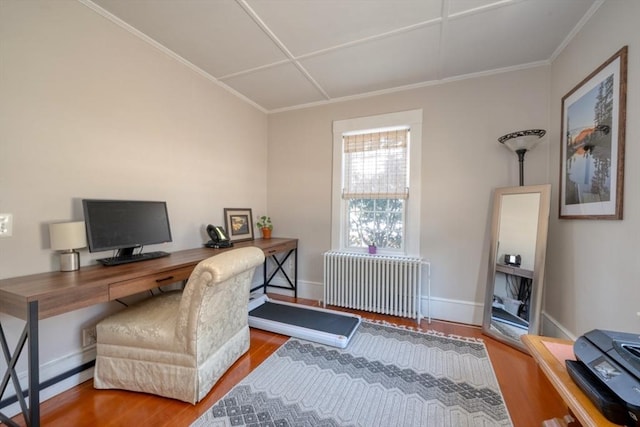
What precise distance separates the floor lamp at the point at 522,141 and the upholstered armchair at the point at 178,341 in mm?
2412

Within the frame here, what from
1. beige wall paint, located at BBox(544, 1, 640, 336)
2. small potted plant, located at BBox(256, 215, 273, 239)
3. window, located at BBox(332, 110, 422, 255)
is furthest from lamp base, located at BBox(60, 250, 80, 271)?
beige wall paint, located at BBox(544, 1, 640, 336)

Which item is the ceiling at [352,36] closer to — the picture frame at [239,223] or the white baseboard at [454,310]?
the picture frame at [239,223]

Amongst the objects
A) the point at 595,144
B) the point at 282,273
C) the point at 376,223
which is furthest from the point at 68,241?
the point at 595,144

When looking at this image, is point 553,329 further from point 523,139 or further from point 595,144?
point 523,139

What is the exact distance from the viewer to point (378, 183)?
2959mm

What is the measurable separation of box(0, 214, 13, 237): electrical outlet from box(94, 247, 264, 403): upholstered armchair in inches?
28.1

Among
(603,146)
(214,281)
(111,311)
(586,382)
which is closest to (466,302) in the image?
(603,146)

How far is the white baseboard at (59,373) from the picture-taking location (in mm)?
1414

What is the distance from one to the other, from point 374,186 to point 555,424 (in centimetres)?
227

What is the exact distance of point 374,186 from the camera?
A: 298 centimetres

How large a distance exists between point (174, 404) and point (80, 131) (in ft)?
6.07

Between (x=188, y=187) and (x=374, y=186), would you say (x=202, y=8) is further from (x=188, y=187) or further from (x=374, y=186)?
(x=374, y=186)

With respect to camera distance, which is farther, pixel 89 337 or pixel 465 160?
pixel 465 160

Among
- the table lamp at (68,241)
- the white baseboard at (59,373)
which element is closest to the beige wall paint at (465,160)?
the table lamp at (68,241)
